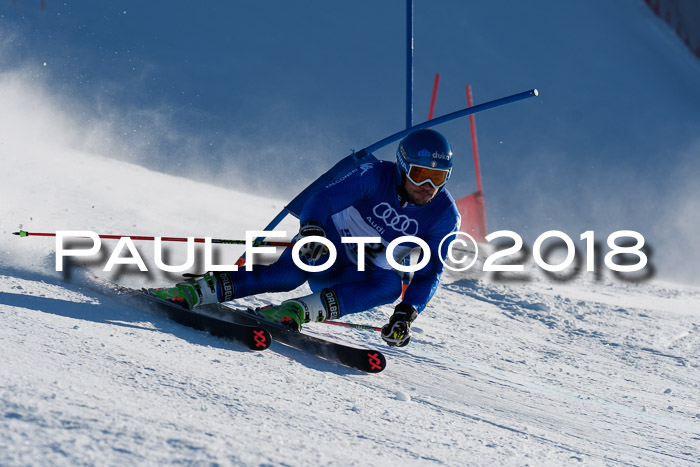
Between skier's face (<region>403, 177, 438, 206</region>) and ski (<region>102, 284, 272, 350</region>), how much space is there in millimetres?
939

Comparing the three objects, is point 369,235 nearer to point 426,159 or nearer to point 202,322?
point 426,159

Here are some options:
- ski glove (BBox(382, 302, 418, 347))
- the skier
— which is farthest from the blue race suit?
ski glove (BBox(382, 302, 418, 347))

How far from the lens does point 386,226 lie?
12.6 feet

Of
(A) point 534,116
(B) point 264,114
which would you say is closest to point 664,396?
(B) point 264,114

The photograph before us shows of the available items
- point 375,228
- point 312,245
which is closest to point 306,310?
point 312,245

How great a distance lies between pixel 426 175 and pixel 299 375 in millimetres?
1144

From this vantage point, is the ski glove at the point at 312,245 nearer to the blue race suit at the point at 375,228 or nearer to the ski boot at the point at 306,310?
the blue race suit at the point at 375,228

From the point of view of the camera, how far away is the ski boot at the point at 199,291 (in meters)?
3.55

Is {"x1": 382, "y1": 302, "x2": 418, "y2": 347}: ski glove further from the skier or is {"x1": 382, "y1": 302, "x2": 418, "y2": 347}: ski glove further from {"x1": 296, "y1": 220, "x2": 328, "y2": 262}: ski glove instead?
{"x1": 296, "y1": 220, "x2": 328, "y2": 262}: ski glove

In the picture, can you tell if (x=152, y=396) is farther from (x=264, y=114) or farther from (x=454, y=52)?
(x=454, y=52)

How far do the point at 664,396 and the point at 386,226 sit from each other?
1.88 metres

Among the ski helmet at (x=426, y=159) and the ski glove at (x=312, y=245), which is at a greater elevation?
the ski helmet at (x=426, y=159)

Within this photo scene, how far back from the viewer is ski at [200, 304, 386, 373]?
11.2 feet

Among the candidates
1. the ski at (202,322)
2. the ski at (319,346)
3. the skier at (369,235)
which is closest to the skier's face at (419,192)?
the skier at (369,235)
